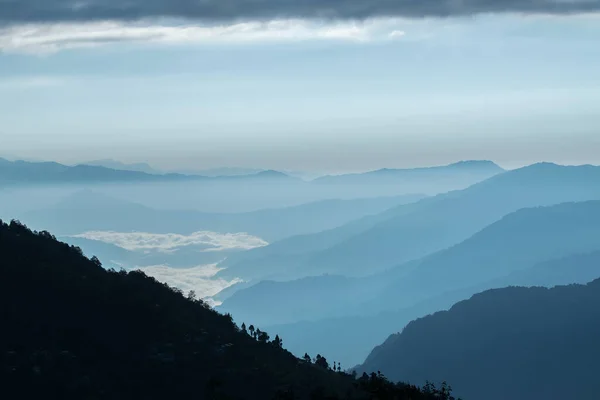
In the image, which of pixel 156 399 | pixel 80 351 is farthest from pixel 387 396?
pixel 80 351

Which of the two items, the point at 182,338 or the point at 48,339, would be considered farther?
the point at 182,338

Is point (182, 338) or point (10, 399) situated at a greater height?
point (182, 338)

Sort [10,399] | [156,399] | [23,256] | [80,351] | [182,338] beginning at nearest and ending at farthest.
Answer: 1. [10,399]
2. [156,399]
3. [80,351]
4. [182,338]
5. [23,256]

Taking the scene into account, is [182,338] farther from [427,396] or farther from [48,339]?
[427,396]

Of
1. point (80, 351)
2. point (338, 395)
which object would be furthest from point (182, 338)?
point (338, 395)

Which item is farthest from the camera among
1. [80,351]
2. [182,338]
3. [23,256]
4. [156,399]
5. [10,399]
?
[23,256]

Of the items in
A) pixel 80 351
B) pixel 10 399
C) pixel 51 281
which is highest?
pixel 51 281
